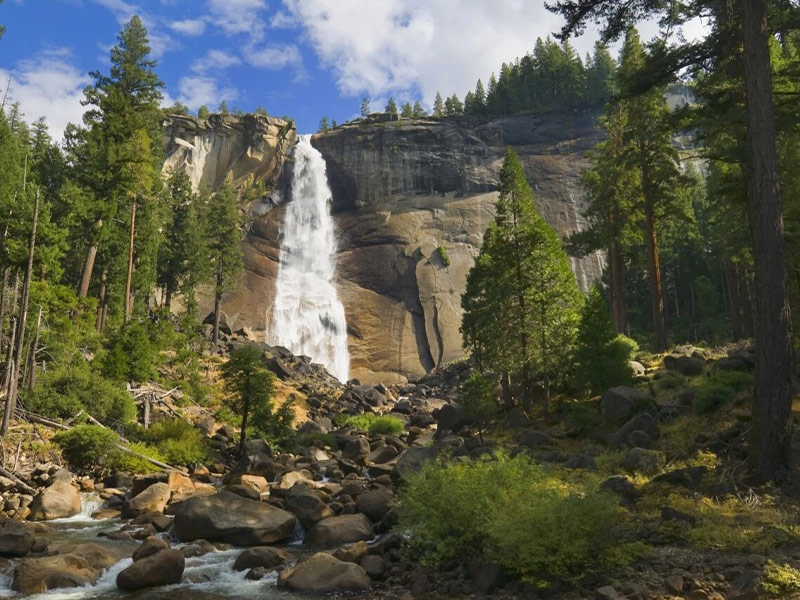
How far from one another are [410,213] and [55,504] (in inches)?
2117

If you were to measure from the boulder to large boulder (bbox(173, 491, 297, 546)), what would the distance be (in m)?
1.39

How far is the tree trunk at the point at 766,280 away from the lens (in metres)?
10.2

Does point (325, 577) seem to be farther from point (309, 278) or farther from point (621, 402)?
point (309, 278)

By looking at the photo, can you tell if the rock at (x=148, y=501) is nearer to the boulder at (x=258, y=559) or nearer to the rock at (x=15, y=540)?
the rock at (x=15, y=540)

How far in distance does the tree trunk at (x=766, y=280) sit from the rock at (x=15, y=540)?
13368mm

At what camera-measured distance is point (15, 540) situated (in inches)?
436

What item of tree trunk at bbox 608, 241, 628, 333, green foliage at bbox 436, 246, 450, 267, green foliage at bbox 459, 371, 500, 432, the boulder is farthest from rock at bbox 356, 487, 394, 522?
green foliage at bbox 436, 246, 450, 267

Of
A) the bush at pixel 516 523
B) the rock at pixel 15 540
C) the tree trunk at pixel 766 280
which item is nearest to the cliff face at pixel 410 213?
the rock at pixel 15 540

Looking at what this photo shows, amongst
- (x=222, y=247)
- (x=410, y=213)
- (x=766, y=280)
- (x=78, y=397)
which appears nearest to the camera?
(x=766, y=280)

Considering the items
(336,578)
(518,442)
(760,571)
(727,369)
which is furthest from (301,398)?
(760,571)

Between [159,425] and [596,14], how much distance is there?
19.5m

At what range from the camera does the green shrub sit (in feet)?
60.6

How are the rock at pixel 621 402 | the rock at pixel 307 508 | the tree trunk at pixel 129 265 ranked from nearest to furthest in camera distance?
the rock at pixel 307 508 → the rock at pixel 621 402 → the tree trunk at pixel 129 265

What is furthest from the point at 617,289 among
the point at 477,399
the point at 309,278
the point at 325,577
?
the point at 309,278
